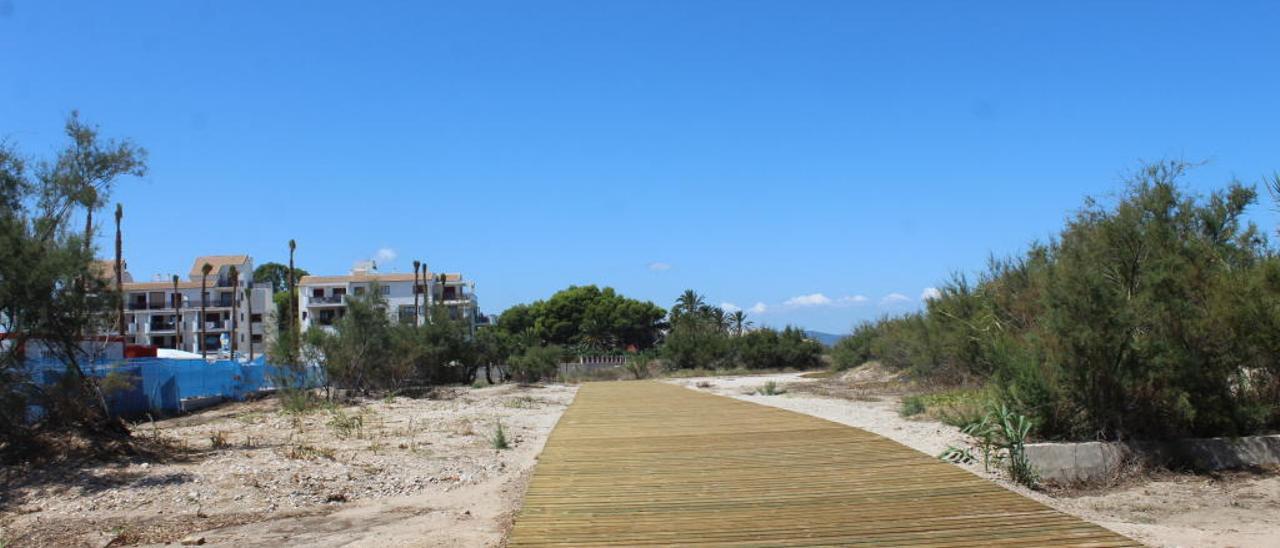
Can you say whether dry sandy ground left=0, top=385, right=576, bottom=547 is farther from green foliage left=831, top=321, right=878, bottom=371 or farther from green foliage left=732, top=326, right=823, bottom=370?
green foliage left=732, top=326, right=823, bottom=370

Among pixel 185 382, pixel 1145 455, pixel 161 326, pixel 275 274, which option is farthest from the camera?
pixel 275 274

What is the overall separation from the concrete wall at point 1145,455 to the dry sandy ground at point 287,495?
18.8 feet

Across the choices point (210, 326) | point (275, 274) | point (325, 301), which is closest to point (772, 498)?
point (325, 301)

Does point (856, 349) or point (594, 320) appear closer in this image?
point (856, 349)

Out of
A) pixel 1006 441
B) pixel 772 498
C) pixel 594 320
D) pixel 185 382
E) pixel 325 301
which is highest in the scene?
pixel 325 301

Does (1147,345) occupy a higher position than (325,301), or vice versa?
(325,301)

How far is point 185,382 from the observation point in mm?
27922

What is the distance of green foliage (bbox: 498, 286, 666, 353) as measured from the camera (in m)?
81.5

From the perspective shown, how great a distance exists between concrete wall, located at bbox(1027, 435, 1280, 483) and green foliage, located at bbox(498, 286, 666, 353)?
2778 inches

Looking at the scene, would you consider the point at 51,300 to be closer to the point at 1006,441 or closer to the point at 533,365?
the point at 1006,441

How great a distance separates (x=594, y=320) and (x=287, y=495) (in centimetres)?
7162

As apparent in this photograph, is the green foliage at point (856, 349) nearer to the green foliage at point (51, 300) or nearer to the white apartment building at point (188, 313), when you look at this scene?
the green foliage at point (51, 300)

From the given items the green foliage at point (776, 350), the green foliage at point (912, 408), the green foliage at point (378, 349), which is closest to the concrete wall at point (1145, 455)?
the green foliage at point (912, 408)

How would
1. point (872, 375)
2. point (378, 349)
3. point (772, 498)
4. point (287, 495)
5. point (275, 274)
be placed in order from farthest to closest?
point (275, 274) < point (872, 375) < point (378, 349) < point (287, 495) < point (772, 498)
